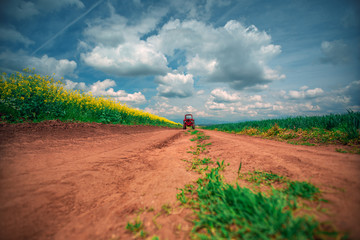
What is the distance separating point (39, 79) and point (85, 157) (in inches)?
322

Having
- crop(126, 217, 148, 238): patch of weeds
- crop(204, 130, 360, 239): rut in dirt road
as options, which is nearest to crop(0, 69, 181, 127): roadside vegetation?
crop(126, 217, 148, 238): patch of weeds

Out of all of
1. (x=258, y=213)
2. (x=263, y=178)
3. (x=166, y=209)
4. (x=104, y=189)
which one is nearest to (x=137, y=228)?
(x=166, y=209)

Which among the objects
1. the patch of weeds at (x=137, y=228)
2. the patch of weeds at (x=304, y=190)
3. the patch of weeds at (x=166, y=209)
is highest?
the patch of weeds at (x=304, y=190)

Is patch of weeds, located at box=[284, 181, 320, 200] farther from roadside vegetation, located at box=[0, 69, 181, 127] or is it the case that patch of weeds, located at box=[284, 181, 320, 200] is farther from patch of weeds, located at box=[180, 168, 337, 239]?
roadside vegetation, located at box=[0, 69, 181, 127]

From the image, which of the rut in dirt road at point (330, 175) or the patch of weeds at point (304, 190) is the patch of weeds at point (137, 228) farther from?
the patch of weeds at point (304, 190)

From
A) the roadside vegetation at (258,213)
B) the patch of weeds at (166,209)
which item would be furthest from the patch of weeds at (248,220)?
the patch of weeds at (166,209)

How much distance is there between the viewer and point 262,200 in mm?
1499

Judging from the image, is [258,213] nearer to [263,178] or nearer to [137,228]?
[263,178]

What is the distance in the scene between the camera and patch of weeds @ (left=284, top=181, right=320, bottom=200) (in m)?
1.59

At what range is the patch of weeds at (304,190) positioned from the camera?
159cm

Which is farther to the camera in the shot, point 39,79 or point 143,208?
point 39,79

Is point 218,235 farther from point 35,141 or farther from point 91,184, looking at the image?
point 35,141

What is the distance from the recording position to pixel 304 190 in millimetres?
1675

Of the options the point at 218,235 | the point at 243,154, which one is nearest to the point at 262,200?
the point at 218,235
